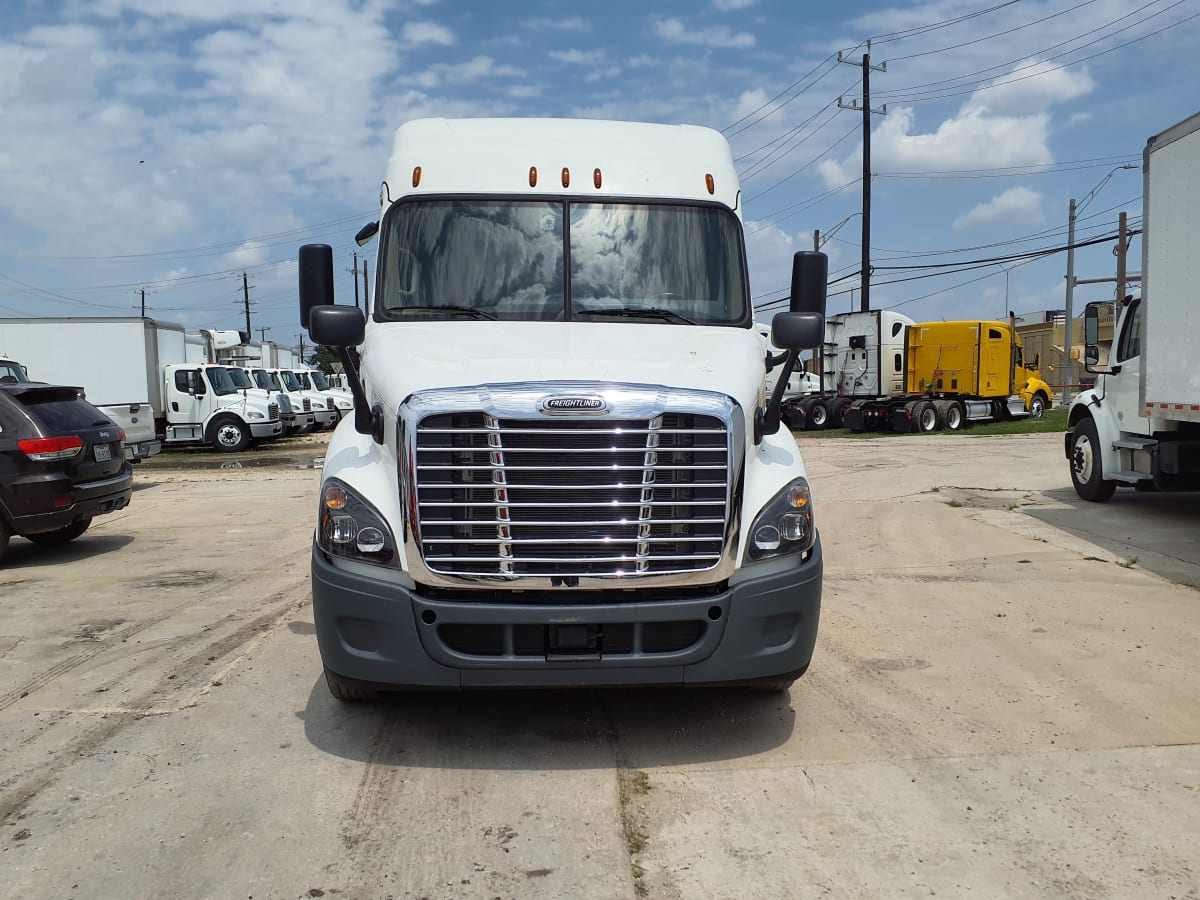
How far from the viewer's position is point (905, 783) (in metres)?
3.88

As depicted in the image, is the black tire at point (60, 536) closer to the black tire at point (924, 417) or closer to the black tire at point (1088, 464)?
the black tire at point (1088, 464)

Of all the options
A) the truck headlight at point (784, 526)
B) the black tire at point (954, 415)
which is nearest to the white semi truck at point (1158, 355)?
the truck headlight at point (784, 526)

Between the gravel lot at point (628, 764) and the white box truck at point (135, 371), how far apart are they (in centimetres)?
1534

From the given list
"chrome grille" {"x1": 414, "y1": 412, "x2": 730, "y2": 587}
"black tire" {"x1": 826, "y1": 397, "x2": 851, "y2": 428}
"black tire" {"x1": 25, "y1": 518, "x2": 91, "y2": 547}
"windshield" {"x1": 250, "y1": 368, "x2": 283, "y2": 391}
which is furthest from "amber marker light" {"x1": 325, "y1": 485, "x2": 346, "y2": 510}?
"black tire" {"x1": 826, "y1": 397, "x2": 851, "y2": 428}

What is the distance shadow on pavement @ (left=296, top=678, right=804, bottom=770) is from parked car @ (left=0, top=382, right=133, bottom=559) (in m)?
4.94

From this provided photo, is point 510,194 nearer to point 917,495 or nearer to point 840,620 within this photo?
point 840,620

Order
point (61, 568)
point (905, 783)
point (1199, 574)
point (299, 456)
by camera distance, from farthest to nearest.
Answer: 1. point (299, 456)
2. point (61, 568)
3. point (1199, 574)
4. point (905, 783)

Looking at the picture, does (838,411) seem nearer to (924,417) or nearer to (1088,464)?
(924,417)

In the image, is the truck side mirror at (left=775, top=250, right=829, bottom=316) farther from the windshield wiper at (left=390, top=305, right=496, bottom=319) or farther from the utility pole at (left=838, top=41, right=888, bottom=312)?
the utility pole at (left=838, top=41, right=888, bottom=312)

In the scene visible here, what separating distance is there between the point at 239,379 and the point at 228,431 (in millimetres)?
1784

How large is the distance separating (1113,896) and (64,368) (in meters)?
22.4

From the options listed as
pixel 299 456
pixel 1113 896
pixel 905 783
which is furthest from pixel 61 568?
pixel 299 456

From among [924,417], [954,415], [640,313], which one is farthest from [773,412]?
[954,415]

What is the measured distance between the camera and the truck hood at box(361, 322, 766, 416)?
4.13 m
